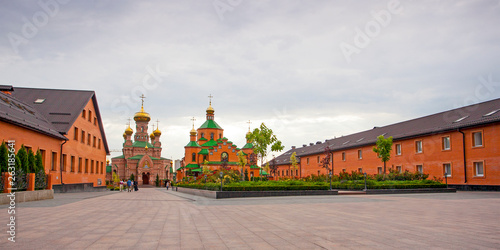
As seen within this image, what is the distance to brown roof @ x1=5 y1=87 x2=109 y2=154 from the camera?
30245mm

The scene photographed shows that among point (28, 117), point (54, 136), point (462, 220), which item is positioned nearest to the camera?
point (462, 220)

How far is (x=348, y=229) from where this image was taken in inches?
353

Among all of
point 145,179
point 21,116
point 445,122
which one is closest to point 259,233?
point 21,116

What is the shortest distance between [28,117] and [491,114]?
33719 mm

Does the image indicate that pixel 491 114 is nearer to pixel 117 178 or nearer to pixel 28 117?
pixel 28 117

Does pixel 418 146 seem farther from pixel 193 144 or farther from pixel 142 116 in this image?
pixel 142 116

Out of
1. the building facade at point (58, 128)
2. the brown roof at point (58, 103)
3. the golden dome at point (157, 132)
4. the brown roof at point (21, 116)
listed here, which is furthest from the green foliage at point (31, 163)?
the golden dome at point (157, 132)

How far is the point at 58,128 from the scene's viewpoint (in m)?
29.6

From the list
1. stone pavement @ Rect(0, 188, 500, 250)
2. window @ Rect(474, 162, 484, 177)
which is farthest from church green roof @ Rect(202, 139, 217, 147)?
stone pavement @ Rect(0, 188, 500, 250)

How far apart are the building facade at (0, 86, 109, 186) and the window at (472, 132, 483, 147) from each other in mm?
32081

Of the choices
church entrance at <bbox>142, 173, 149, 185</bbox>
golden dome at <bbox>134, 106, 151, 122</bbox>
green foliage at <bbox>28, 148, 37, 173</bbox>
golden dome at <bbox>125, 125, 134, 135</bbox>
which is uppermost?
golden dome at <bbox>134, 106, 151, 122</bbox>

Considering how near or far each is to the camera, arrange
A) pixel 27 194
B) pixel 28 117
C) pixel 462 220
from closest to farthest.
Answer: pixel 462 220
pixel 27 194
pixel 28 117

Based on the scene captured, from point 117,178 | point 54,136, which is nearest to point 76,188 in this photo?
point 54,136

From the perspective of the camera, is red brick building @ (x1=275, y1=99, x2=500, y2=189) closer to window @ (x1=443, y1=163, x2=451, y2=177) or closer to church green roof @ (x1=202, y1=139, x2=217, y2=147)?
window @ (x1=443, y1=163, x2=451, y2=177)
